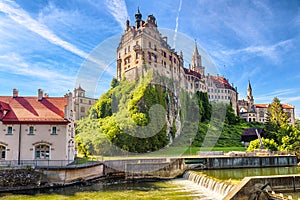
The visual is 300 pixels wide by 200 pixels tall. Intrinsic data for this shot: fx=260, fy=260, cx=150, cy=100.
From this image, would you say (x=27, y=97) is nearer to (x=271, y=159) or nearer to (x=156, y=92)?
(x=156, y=92)

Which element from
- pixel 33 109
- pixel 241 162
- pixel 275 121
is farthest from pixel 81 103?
pixel 241 162

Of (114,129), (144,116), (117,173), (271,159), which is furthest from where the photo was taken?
(144,116)

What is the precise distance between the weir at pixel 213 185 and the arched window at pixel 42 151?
48.5ft

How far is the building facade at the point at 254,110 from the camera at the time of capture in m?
113

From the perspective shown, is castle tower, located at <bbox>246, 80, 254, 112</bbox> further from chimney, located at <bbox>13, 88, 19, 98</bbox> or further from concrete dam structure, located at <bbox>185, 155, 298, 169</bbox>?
chimney, located at <bbox>13, 88, 19, 98</bbox>

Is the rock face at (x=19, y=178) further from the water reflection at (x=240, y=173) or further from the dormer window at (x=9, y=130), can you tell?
the water reflection at (x=240, y=173)

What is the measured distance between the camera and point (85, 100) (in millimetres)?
82500

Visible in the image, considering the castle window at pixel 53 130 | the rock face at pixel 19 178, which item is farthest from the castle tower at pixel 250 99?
the rock face at pixel 19 178

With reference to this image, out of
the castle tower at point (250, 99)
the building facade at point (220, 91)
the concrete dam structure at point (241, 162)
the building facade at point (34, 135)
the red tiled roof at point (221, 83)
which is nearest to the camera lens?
the building facade at point (34, 135)

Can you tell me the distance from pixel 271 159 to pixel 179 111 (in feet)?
99.2

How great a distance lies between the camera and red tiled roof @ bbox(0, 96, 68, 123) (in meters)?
26.0

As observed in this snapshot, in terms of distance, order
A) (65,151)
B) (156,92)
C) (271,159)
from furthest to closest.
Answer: (156,92), (271,159), (65,151)

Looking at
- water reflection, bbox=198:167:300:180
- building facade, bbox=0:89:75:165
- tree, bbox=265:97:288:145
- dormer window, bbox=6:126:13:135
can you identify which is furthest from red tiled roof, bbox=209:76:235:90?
dormer window, bbox=6:126:13:135

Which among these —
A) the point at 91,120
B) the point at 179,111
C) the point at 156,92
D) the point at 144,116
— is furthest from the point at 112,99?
the point at 179,111
